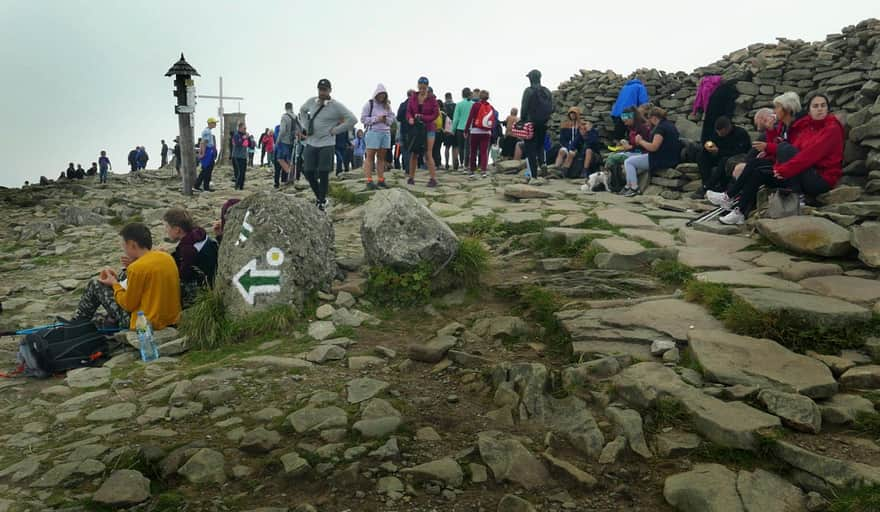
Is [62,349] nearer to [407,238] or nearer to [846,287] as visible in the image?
[407,238]

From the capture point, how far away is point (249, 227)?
242 inches

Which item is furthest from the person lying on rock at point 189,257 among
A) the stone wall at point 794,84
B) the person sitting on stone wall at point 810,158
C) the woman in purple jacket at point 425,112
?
the stone wall at point 794,84

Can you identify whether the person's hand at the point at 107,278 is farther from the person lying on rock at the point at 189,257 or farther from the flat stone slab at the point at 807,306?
the flat stone slab at the point at 807,306

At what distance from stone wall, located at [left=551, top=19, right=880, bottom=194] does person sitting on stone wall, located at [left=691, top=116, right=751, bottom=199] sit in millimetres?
1503

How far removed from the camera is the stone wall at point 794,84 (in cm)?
861

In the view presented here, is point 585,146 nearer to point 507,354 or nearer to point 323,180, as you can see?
point 323,180

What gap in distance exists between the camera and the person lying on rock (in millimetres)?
6730

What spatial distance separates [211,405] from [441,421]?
5.47ft

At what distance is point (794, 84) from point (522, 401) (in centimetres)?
1313

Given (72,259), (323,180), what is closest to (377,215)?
(323,180)

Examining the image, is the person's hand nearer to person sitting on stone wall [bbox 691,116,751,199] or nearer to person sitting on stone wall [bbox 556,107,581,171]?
person sitting on stone wall [bbox 691,116,751,199]

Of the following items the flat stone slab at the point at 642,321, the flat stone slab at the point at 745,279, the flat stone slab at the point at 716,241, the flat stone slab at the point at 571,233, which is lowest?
the flat stone slab at the point at 642,321

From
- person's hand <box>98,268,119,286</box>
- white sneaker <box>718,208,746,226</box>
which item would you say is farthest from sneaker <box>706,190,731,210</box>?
person's hand <box>98,268,119,286</box>

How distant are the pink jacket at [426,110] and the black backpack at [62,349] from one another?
828 cm
